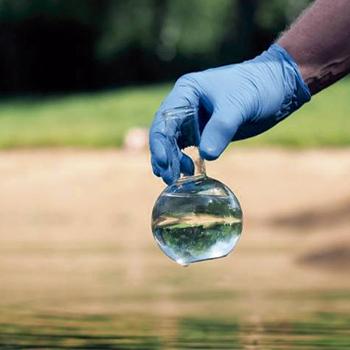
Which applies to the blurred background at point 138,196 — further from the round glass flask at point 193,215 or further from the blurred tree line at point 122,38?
the round glass flask at point 193,215

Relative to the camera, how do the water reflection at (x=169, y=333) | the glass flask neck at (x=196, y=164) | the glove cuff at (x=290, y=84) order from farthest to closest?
the water reflection at (x=169, y=333), the glove cuff at (x=290, y=84), the glass flask neck at (x=196, y=164)

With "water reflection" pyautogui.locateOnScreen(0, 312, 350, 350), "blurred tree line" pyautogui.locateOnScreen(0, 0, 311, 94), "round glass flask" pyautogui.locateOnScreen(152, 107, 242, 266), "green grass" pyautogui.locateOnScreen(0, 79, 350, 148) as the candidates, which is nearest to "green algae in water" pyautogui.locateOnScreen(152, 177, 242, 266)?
"round glass flask" pyautogui.locateOnScreen(152, 107, 242, 266)

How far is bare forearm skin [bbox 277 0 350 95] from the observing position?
4.54 m

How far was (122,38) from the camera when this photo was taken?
35875mm

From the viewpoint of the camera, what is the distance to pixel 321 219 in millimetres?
15852

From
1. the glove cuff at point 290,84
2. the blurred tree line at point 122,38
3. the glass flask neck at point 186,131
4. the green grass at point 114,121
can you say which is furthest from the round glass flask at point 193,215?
the blurred tree line at point 122,38

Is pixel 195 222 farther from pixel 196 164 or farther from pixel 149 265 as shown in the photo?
pixel 149 265

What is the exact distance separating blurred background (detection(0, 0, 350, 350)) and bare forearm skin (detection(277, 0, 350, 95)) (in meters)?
1.33

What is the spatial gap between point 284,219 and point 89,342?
1034 centimetres

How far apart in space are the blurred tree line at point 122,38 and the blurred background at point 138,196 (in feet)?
0.13

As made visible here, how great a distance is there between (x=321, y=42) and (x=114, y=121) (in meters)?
20.5

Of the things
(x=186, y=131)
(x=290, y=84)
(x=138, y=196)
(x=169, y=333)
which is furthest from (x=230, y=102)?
(x=138, y=196)

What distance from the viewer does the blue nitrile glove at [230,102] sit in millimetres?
4551

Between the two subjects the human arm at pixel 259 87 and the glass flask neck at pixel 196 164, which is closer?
the human arm at pixel 259 87
